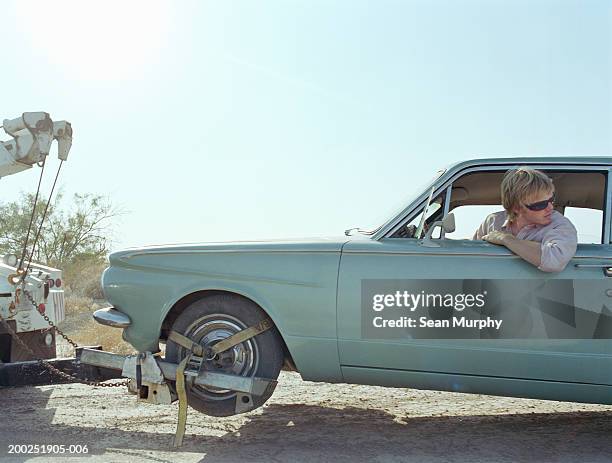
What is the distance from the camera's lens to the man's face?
436 cm

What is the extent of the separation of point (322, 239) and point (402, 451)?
1494 mm

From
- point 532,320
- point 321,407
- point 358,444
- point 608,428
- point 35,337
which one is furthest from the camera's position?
point 35,337

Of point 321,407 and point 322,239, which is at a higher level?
point 322,239

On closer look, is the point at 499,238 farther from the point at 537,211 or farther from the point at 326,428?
the point at 326,428

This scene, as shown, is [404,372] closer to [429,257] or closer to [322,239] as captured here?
[429,257]

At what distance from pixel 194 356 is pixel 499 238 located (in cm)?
216

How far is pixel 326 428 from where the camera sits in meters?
4.89

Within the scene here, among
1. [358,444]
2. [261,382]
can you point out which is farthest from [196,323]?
[358,444]

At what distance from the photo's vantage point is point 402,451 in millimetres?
4293

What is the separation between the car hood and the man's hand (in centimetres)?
80

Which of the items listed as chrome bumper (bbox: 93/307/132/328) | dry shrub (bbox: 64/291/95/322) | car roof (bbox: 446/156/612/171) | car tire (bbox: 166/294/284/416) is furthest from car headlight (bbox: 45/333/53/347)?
dry shrub (bbox: 64/291/95/322)

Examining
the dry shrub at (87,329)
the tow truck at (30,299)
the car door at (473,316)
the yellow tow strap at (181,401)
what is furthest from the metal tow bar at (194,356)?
the dry shrub at (87,329)

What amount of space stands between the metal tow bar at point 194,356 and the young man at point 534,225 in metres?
1.65

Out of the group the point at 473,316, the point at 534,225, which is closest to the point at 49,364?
the point at 473,316
